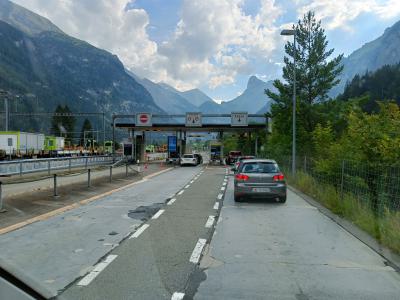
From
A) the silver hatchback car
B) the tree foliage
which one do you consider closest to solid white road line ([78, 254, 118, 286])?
the silver hatchback car

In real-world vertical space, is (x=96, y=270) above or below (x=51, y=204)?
above

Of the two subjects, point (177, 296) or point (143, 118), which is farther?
point (143, 118)

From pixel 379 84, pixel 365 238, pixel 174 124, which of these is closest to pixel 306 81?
pixel 365 238

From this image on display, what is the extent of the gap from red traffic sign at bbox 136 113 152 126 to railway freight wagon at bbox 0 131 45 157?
469 inches

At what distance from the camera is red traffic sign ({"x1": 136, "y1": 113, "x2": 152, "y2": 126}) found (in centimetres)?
5406

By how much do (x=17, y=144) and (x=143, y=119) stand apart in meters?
15.6

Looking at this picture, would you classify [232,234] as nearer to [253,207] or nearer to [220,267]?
[220,267]

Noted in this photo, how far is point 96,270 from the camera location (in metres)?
6.10

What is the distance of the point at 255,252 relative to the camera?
736 cm

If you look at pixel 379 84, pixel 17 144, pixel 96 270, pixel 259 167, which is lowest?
pixel 96 270

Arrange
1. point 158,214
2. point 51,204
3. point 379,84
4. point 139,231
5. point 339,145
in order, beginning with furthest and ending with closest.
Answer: point 379,84
point 339,145
point 51,204
point 158,214
point 139,231

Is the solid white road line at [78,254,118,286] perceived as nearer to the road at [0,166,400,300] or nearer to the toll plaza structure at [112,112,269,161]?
the road at [0,166,400,300]

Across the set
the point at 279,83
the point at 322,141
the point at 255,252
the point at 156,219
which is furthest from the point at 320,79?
the point at 255,252

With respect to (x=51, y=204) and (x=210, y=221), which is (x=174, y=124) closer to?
(x=51, y=204)
